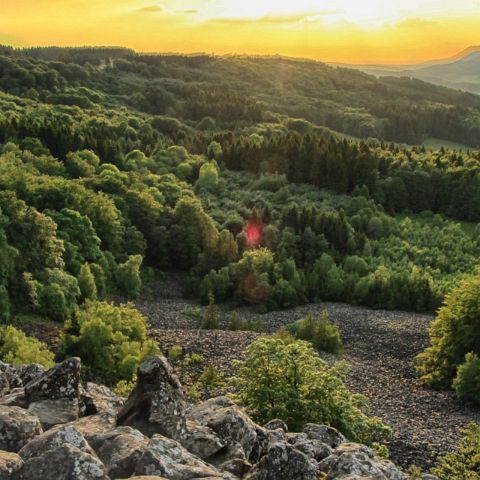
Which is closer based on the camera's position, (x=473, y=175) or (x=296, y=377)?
(x=296, y=377)

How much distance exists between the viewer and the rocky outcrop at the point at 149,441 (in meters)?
16.7

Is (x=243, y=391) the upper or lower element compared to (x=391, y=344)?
upper

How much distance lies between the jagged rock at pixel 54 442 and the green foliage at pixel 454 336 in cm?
4432

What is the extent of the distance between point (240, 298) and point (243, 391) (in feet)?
174

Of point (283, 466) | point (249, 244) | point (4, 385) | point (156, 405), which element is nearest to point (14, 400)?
point (4, 385)

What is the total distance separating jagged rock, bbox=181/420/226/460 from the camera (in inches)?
808

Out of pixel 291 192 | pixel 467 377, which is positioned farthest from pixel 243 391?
pixel 291 192

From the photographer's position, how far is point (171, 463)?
17484 mm

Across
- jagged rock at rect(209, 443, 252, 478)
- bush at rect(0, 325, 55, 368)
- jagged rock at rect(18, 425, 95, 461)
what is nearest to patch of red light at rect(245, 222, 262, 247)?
bush at rect(0, 325, 55, 368)

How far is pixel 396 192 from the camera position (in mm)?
126625

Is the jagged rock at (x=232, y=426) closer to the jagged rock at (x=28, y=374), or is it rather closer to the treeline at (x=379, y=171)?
the jagged rock at (x=28, y=374)

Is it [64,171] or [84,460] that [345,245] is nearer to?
[64,171]

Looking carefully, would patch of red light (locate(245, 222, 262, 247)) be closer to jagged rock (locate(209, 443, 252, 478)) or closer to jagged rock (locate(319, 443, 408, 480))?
jagged rock (locate(319, 443, 408, 480))

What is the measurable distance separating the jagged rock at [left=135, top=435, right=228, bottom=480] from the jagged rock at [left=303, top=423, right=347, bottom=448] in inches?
285
